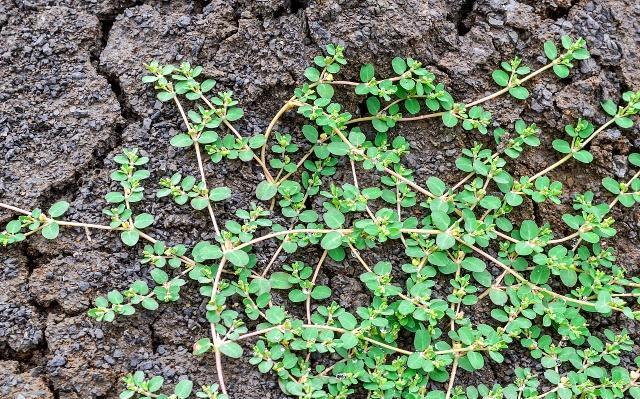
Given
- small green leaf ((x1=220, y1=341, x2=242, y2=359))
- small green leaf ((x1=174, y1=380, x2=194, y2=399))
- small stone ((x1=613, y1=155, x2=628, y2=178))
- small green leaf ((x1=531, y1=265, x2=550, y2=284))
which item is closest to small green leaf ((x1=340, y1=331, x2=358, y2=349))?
small green leaf ((x1=220, y1=341, x2=242, y2=359))

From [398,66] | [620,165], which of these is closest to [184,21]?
[398,66]

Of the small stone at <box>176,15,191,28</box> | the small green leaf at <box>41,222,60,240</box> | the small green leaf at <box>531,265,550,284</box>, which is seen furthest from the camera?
the small stone at <box>176,15,191,28</box>

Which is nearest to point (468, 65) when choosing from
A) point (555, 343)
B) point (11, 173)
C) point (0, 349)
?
point (555, 343)

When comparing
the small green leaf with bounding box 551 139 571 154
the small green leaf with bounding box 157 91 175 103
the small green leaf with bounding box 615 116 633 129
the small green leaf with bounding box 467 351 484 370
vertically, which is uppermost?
the small green leaf with bounding box 157 91 175 103

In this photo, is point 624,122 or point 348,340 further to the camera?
point 624,122

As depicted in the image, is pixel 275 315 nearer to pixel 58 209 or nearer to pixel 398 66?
pixel 58 209

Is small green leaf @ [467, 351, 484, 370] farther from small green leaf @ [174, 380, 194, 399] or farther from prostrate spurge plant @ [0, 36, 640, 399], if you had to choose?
small green leaf @ [174, 380, 194, 399]

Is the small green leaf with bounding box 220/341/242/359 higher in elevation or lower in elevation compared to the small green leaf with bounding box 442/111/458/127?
lower

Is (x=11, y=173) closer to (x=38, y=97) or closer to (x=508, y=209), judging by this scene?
(x=38, y=97)
